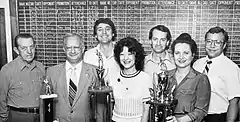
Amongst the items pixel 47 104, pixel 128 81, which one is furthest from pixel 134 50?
pixel 47 104

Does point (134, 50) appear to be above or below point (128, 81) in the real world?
above

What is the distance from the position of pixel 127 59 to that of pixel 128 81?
16cm

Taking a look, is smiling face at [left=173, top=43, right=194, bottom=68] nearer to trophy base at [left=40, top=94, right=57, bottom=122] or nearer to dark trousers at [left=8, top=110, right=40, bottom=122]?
trophy base at [left=40, top=94, right=57, bottom=122]

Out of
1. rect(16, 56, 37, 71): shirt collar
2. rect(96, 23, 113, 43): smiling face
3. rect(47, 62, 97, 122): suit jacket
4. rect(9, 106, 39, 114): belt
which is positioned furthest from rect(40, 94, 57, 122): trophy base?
rect(96, 23, 113, 43): smiling face

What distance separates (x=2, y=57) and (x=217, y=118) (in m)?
2.25

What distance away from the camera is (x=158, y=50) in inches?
87.2

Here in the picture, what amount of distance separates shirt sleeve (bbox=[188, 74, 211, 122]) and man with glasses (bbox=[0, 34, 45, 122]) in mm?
1273

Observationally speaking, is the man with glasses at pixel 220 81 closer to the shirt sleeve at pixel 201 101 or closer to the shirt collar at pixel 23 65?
the shirt sleeve at pixel 201 101

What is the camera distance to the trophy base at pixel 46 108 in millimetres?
1825

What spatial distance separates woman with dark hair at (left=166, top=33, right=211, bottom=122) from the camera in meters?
1.72

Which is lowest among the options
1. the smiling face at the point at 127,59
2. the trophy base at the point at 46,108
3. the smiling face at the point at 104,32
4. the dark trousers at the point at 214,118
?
the dark trousers at the point at 214,118

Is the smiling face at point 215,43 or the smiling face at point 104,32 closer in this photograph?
the smiling face at point 215,43

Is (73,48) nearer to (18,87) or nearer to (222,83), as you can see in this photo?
(18,87)

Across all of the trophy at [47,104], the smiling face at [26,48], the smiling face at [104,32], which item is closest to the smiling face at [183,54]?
the smiling face at [104,32]
